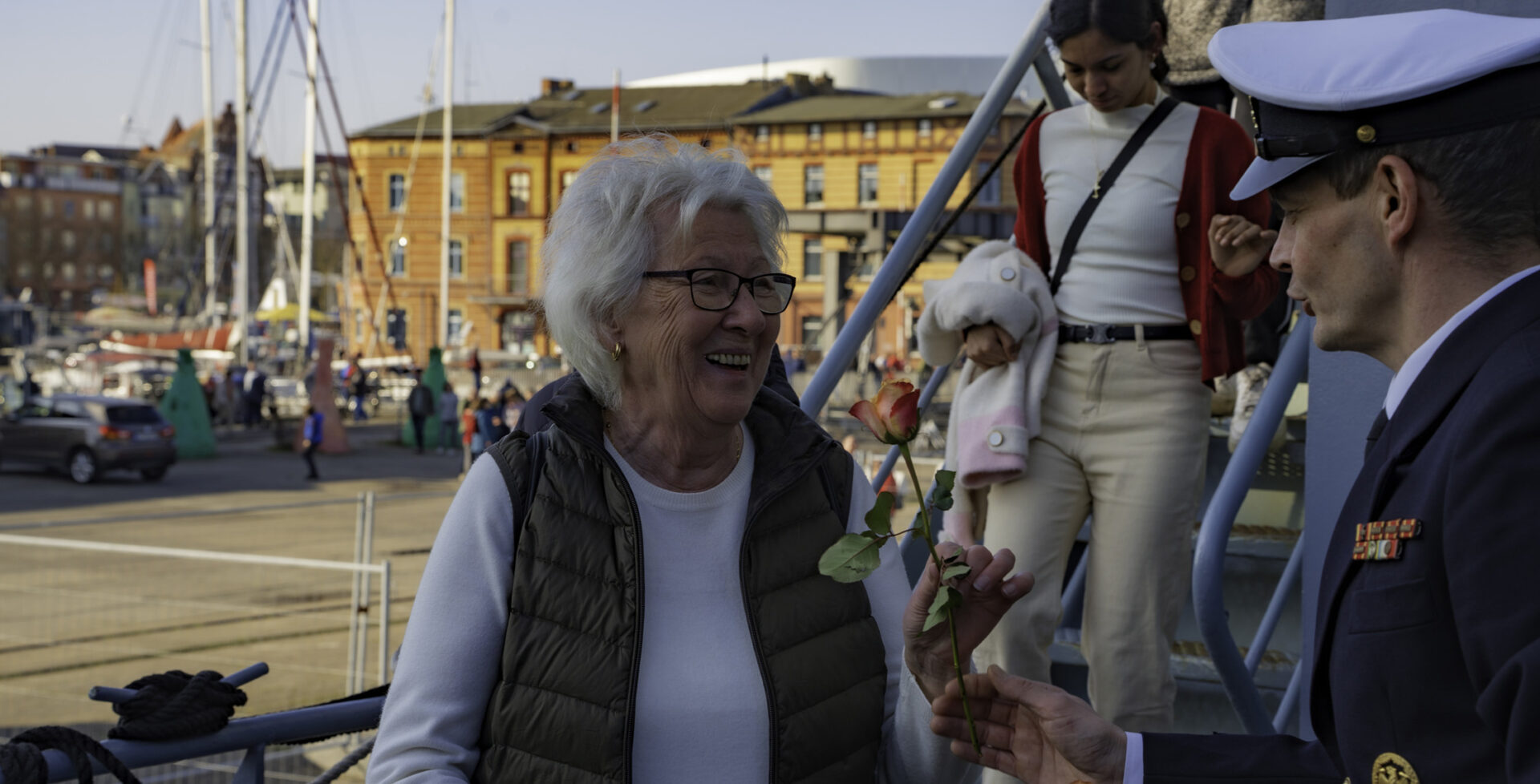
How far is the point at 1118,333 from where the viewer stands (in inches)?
124

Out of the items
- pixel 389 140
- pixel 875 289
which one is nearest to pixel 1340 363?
pixel 875 289

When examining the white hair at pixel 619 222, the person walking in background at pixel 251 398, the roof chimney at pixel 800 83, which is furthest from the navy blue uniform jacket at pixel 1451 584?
the roof chimney at pixel 800 83

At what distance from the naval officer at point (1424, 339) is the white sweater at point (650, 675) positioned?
0.85m

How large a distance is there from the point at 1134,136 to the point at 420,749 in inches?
83.2

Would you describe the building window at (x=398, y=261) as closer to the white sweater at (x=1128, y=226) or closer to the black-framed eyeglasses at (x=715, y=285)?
the white sweater at (x=1128, y=226)

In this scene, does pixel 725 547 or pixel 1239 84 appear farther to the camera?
pixel 725 547

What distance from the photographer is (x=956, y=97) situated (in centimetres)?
5188

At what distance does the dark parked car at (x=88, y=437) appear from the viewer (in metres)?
23.3

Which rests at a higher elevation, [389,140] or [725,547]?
[389,140]

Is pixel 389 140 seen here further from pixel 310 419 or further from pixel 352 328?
pixel 310 419

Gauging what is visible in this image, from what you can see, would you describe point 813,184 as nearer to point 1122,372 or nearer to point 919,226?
point 919,226

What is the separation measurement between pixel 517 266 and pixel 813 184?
51.4 feet

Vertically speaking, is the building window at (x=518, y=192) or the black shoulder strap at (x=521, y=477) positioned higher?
the building window at (x=518, y=192)

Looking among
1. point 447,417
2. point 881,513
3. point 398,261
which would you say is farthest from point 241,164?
point 881,513
